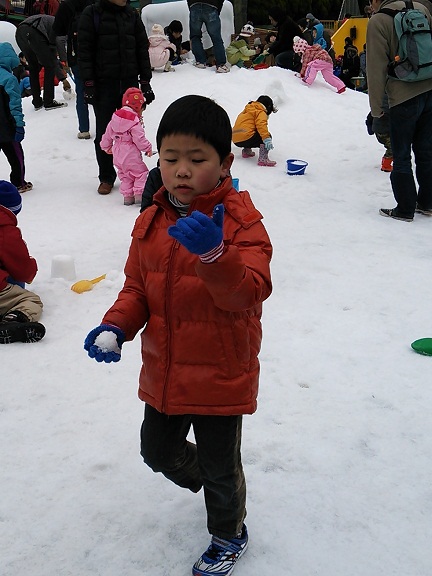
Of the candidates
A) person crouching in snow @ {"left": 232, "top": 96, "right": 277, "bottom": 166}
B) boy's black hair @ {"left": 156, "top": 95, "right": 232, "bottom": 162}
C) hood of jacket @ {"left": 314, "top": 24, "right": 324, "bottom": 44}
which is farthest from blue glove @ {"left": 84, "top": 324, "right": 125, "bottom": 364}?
hood of jacket @ {"left": 314, "top": 24, "right": 324, "bottom": 44}

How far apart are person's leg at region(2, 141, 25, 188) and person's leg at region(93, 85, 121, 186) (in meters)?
0.90

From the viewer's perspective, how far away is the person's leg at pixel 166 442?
2.00m

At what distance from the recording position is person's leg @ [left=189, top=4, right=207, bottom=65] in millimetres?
11344

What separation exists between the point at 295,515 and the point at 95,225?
433 centimetres

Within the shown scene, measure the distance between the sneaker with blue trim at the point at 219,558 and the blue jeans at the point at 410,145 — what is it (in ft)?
14.1

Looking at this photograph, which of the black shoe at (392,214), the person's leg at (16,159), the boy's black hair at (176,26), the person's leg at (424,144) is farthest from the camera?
the boy's black hair at (176,26)

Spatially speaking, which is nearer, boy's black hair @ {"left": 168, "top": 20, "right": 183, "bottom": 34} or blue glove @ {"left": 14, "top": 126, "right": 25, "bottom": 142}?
blue glove @ {"left": 14, "top": 126, "right": 25, "bottom": 142}

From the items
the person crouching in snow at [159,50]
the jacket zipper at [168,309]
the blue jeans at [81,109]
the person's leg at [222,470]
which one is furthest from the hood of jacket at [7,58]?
the person's leg at [222,470]

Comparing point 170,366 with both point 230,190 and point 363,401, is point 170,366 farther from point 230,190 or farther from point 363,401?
point 363,401

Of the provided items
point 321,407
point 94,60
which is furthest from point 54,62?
point 321,407

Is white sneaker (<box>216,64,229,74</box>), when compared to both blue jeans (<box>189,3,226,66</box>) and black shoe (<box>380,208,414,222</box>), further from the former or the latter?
black shoe (<box>380,208,414,222</box>)

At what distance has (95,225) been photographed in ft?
20.1

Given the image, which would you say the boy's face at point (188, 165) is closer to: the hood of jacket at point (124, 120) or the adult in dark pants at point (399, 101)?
the adult in dark pants at point (399, 101)

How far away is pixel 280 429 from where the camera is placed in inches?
114
